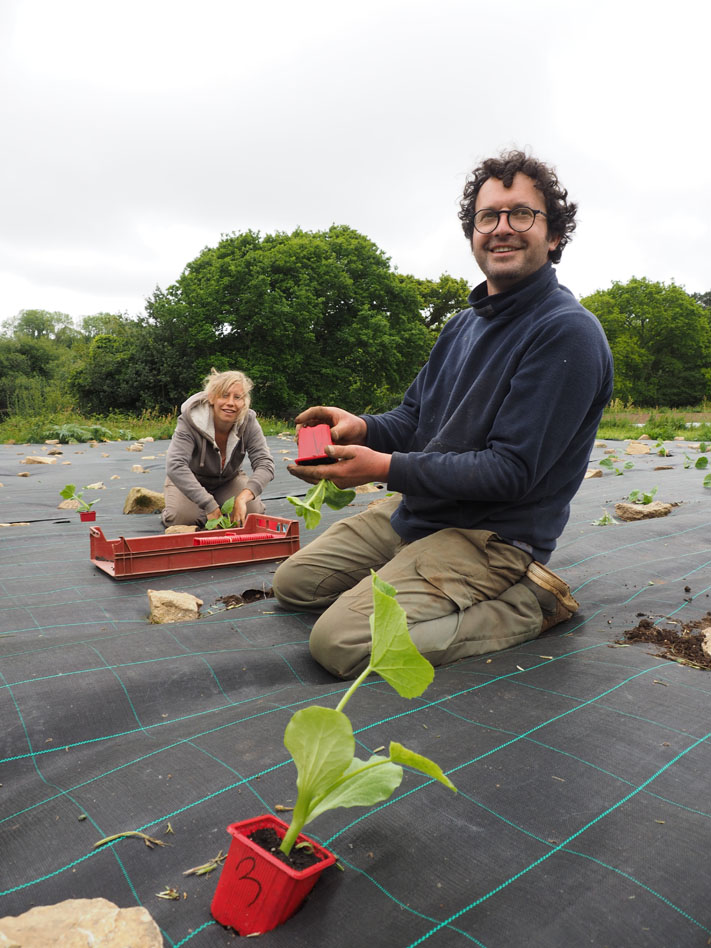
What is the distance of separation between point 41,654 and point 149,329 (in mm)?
21882

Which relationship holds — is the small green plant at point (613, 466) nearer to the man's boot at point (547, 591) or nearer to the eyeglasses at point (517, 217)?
the man's boot at point (547, 591)

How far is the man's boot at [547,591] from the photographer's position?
7.48 feet

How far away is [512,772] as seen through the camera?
4.59 feet

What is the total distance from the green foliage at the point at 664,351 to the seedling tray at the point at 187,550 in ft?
114

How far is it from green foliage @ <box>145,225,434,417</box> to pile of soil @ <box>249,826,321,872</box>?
69.1ft

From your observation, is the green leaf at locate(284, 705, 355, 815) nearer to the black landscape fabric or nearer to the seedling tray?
the black landscape fabric

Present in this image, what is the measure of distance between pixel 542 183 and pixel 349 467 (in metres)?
1.17

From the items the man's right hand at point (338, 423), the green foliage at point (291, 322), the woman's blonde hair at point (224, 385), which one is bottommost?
the man's right hand at point (338, 423)

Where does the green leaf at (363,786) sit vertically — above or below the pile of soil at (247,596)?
above

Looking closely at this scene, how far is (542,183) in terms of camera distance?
2.36 meters

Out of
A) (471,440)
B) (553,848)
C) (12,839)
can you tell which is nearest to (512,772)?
(553,848)

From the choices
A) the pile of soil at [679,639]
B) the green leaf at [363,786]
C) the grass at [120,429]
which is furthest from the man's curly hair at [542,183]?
the grass at [120,429]

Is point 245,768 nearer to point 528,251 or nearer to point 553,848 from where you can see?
point 553,848

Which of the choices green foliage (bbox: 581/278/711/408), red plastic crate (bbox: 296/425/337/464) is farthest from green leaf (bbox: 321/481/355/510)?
green foliage (bbox: 581/278/711/408)
